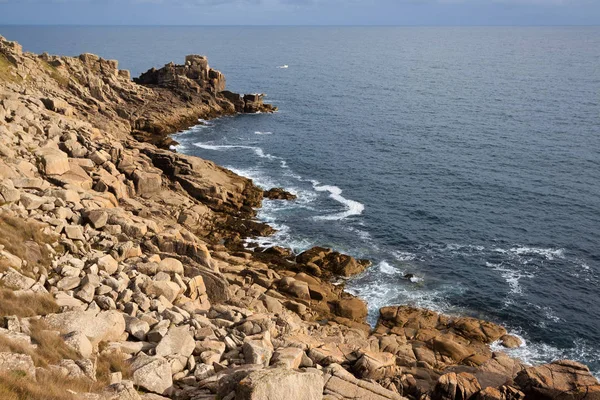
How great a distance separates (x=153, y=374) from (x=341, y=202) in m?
50.2

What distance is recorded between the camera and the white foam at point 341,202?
6351cm

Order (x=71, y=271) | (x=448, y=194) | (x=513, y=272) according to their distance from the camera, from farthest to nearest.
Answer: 1. (x=448, y=194)
2. (x=513, y=272)
3. (x=71, y=271)

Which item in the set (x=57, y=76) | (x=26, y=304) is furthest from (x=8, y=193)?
(x=57, y=76)

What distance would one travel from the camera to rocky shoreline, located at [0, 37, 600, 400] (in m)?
19.6

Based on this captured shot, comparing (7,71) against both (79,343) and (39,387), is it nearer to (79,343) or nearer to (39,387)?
(79,343)

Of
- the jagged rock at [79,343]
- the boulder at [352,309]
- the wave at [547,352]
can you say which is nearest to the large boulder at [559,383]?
the wave at [547,352]

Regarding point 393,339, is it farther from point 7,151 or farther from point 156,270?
point 7,151

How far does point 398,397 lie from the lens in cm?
2444

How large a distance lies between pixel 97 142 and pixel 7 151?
53.4 feet

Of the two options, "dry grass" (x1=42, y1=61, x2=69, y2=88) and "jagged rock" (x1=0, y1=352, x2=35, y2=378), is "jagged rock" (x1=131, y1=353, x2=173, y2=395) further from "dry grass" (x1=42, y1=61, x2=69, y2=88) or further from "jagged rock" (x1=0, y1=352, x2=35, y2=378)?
"dry grass" (x1=42, y1=61, x2=69, y2=88)

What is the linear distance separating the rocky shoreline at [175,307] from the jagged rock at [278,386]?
7 cm

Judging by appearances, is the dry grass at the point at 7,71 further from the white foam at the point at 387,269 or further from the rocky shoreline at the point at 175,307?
the white foam at the point at 387,269

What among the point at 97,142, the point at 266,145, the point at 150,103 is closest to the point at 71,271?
the point at 97,142

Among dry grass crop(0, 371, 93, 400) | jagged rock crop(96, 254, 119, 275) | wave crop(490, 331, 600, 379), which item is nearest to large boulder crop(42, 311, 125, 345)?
dry grass crop(0, 371, 93, 400)
